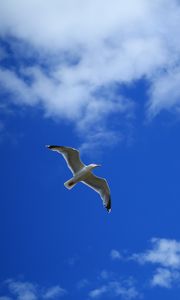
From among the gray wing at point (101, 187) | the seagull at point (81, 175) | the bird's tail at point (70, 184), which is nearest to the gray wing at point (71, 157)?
the seagull at point (81, 175)

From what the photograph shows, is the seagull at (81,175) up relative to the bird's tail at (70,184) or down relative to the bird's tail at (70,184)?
up

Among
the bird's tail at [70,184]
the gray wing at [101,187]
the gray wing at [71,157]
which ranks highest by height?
the gray wing at [71,157]

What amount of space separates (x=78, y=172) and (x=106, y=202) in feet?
7.55

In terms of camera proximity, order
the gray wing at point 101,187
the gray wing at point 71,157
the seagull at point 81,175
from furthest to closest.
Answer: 1. the gray wing at point 101,187
2. the seagull at point 81,175
3. the gray wing at point 71,157

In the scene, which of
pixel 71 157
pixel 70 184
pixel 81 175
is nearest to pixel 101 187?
pixel 81 175

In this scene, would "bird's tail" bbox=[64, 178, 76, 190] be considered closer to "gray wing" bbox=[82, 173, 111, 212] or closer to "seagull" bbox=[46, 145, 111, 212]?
"seagull" bbox=[46, 145, 111, 212]

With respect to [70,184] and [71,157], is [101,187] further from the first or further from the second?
[71,157]

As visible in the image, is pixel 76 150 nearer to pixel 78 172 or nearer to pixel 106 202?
pixel 78 172

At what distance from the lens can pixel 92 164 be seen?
3309 cm

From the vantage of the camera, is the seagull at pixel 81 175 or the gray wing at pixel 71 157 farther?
the seagull at pixel 81 175

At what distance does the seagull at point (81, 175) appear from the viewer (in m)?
32.2

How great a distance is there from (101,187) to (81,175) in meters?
1.44

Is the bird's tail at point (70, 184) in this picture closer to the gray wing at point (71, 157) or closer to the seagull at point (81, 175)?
the seagull at point (81, 175)

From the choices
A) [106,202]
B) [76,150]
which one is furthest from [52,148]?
[106,202]
